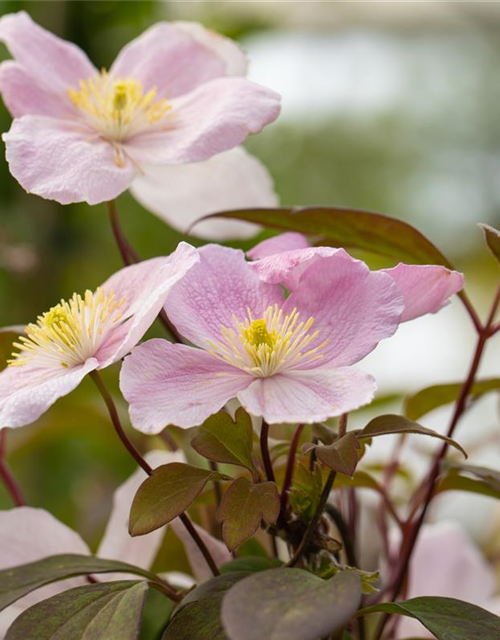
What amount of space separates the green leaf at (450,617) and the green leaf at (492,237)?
154 millimetres

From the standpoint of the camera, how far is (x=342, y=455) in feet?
1.03

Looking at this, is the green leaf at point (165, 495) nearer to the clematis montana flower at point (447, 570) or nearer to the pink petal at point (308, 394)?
the pink petal at point (308, 394)

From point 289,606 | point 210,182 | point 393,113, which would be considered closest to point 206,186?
point 210,182

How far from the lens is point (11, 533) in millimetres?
427

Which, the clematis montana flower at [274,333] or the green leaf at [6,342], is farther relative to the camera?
the green leaf at [6,342]

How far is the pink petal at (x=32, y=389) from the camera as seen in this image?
1.05 feet

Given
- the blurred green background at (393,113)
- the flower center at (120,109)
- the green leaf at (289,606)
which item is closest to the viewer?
the green leaf at (289,606)

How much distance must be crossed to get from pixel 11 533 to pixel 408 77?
370 centimetres

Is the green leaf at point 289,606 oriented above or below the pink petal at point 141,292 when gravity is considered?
below

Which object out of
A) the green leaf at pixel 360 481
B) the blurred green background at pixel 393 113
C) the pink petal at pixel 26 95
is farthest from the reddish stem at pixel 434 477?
the blurred green background at pixel 393 113

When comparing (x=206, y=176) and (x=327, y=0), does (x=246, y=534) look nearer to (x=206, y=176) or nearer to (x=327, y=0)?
(x=206, y=176)

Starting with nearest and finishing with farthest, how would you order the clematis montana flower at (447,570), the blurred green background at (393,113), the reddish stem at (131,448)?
the reddish stem at (131,448) → the clematis montana flower at (447,570) → the blurred green background at (393,113)

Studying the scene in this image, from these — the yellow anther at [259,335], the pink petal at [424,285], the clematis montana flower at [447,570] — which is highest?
the pink petal at [424,285]

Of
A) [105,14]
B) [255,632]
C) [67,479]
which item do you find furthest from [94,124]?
[105,14]
